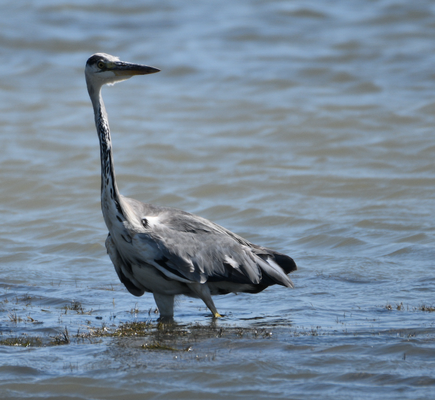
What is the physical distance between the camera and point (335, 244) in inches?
400

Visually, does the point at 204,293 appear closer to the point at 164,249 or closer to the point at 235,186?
the point at 164,249

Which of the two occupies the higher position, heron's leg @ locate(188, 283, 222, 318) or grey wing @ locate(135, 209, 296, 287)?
grey wing @ locate(135, 209, 296, 287)

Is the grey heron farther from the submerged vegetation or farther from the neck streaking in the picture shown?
the submerged vegetation

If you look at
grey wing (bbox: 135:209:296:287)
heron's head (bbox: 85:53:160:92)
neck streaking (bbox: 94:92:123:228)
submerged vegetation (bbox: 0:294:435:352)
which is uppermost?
heron's head (bbox: 85:53:160:92)

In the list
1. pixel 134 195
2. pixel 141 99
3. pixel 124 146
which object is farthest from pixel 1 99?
pixel 134 195

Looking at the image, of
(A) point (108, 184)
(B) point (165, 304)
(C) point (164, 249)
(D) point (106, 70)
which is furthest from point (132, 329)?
(D) point (106, 70)

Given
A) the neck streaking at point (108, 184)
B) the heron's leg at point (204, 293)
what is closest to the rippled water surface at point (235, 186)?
the heron's leg at point (204, 293)

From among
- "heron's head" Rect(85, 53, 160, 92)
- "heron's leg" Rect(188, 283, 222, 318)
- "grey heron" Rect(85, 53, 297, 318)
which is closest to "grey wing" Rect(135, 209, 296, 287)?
"grey heron" Rect(85, 53, 297, 318)

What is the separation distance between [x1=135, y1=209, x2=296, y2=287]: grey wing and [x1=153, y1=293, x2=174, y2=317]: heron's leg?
411 millimetres

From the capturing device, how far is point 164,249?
676cm

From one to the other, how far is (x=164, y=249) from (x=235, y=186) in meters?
6.79

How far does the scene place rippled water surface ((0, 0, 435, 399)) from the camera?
5.50 m

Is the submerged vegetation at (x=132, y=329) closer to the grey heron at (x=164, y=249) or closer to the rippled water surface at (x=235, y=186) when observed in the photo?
the rippled water surface at (x=235, y=186)

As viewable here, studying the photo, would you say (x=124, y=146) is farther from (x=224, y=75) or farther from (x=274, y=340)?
(x=274, y=340)
